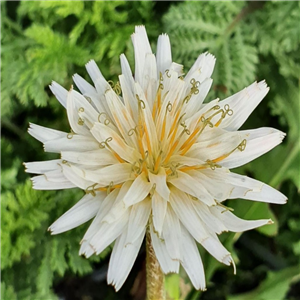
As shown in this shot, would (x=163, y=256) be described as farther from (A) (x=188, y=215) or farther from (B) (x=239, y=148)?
(B) (x=239, y=148)

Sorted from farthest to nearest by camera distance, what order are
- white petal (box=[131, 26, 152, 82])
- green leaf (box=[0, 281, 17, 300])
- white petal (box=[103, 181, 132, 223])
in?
green leaf (box=[0, 281, 17, 300]) → white petal (box=[131, 26, 152, 82]) → white petal (box=[103, 181, 132, 223])

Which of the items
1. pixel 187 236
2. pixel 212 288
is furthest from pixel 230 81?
pixel 212 288

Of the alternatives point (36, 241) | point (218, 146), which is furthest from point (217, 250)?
point (36, 241)

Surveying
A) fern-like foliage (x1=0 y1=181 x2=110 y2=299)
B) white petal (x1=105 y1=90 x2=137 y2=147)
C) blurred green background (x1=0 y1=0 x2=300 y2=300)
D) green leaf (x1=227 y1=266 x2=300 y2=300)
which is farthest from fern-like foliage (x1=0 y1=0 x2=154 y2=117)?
green leaf (x1=227 y1=266 x2=300 y2=300)

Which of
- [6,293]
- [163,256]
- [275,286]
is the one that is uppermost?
[163,256]

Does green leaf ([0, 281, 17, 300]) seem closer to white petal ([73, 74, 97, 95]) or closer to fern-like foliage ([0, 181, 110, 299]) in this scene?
fern-like foliage ([0, 181, 110, 299])

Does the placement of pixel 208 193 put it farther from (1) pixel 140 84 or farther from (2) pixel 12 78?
(2) pixel 12 78
